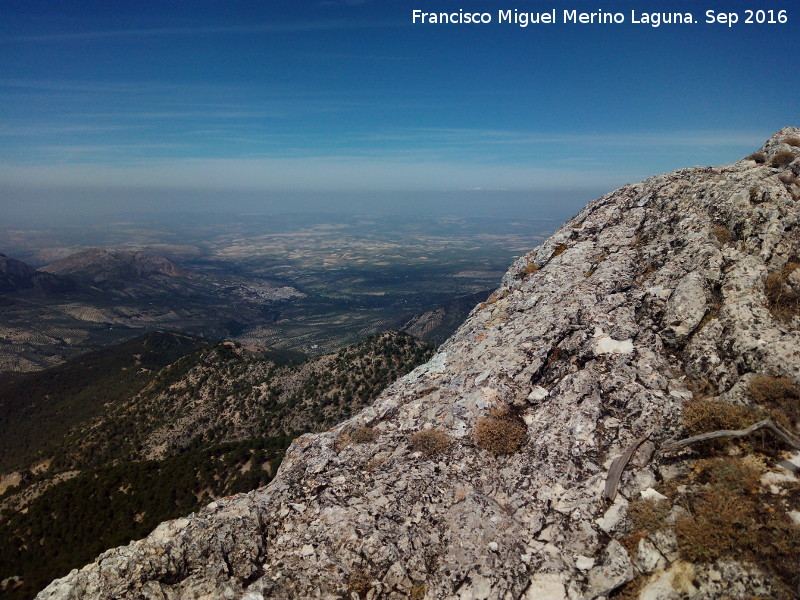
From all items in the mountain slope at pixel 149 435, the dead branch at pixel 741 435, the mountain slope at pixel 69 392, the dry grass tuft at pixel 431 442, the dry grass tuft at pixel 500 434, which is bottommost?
the mountain slope at pixel 69 392

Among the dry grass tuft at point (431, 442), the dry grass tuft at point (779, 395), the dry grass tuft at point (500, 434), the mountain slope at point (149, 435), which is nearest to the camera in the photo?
the dry grass tuft at point (779, 395)

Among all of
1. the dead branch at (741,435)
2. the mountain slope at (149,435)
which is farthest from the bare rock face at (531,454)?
the mountain slope at (149,435)

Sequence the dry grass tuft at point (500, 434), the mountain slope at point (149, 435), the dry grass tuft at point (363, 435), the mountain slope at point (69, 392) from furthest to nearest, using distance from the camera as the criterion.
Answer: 1. the mountain slope at point (69, 392)
2. the mountain slope at point (149, 435)
3. the dry grass tuft at point (363, 435)
4. the dry grass tuft at point (500, 434)

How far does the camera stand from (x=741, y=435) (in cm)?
949

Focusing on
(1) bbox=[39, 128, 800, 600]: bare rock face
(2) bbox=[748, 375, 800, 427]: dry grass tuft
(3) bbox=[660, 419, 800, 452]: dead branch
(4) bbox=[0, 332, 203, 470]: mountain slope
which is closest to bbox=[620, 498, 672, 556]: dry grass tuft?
(1) bbox=[39, 128, 800, 600]: bare rock face

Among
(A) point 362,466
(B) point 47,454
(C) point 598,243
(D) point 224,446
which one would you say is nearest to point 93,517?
(D) point 224,446

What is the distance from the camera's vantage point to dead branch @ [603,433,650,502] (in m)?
9.73

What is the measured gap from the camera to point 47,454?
80375 mm

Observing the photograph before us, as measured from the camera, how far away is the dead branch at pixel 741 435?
30.0ft

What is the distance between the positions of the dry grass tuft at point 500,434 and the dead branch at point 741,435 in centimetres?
260

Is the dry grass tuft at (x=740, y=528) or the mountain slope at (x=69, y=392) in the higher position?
the dry grass tuft at (x=740, y=528)

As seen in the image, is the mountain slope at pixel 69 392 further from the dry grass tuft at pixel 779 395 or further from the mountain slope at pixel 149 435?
the dry grass tuft at pixel 779 395

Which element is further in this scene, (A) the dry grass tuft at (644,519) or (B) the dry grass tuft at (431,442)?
(B) the dry grass tuft at (431,442)

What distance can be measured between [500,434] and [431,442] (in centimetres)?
212
